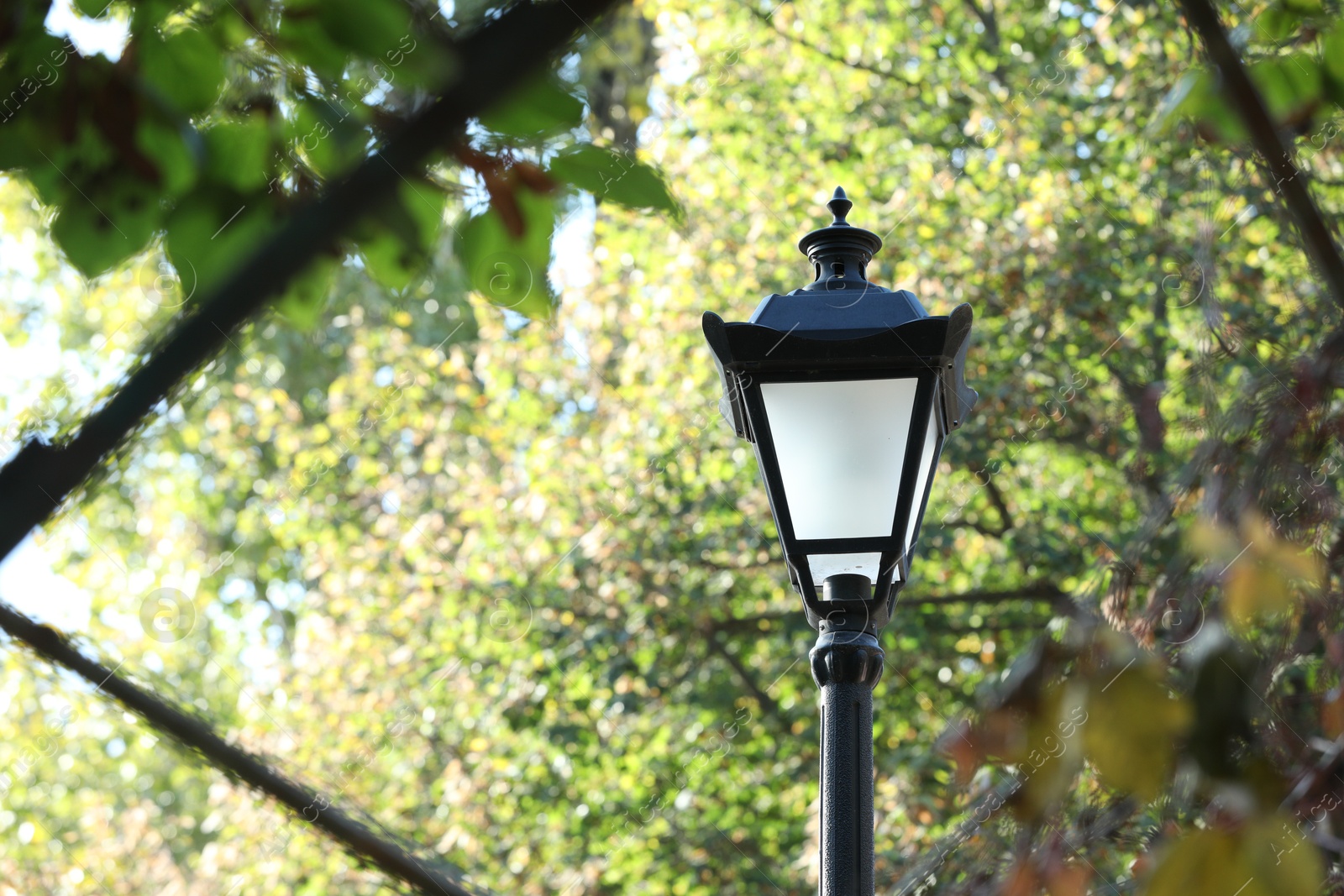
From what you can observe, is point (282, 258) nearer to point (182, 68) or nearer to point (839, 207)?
point (182, 68)

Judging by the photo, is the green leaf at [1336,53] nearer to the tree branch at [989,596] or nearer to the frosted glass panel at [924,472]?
the frosted glass panel at [924,472]

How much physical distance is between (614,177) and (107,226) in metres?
0.40

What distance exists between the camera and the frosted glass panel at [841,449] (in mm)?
2455

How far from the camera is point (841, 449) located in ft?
8.11

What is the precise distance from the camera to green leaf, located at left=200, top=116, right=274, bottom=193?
0.98m

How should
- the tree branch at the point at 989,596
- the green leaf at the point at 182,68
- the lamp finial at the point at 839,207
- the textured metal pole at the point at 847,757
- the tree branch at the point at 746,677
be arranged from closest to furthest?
the green leaf at the point at 182,68 < the textured metal pole at the point at 847,757 < the lamp finial at the point at 839,207 < the tree branch at the point at 989,596 < the tree branch at the point at 746,677

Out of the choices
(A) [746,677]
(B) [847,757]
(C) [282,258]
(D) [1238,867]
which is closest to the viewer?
(C) [282,258]

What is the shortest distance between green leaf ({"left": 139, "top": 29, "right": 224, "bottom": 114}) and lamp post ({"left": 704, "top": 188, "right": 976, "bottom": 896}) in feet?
5.21

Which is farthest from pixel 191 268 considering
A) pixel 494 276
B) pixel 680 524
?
pixel 680 524

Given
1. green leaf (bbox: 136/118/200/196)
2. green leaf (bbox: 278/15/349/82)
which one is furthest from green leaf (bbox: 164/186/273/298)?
green leaf (bbox: 278/15/349/82)

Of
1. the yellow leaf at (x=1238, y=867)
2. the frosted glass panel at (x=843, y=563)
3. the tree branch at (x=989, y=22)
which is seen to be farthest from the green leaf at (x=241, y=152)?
the tree branch at (x=989, y=22)

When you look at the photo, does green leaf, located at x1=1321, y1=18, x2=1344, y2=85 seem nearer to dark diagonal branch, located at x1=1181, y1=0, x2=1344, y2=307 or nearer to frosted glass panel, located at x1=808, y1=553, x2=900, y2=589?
dark diagonal branch, located at x1=1181, y1=0, x2=1344, y2=307

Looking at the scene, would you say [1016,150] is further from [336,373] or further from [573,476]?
[336,373]

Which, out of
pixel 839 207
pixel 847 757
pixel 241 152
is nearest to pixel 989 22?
pixel 839 207
